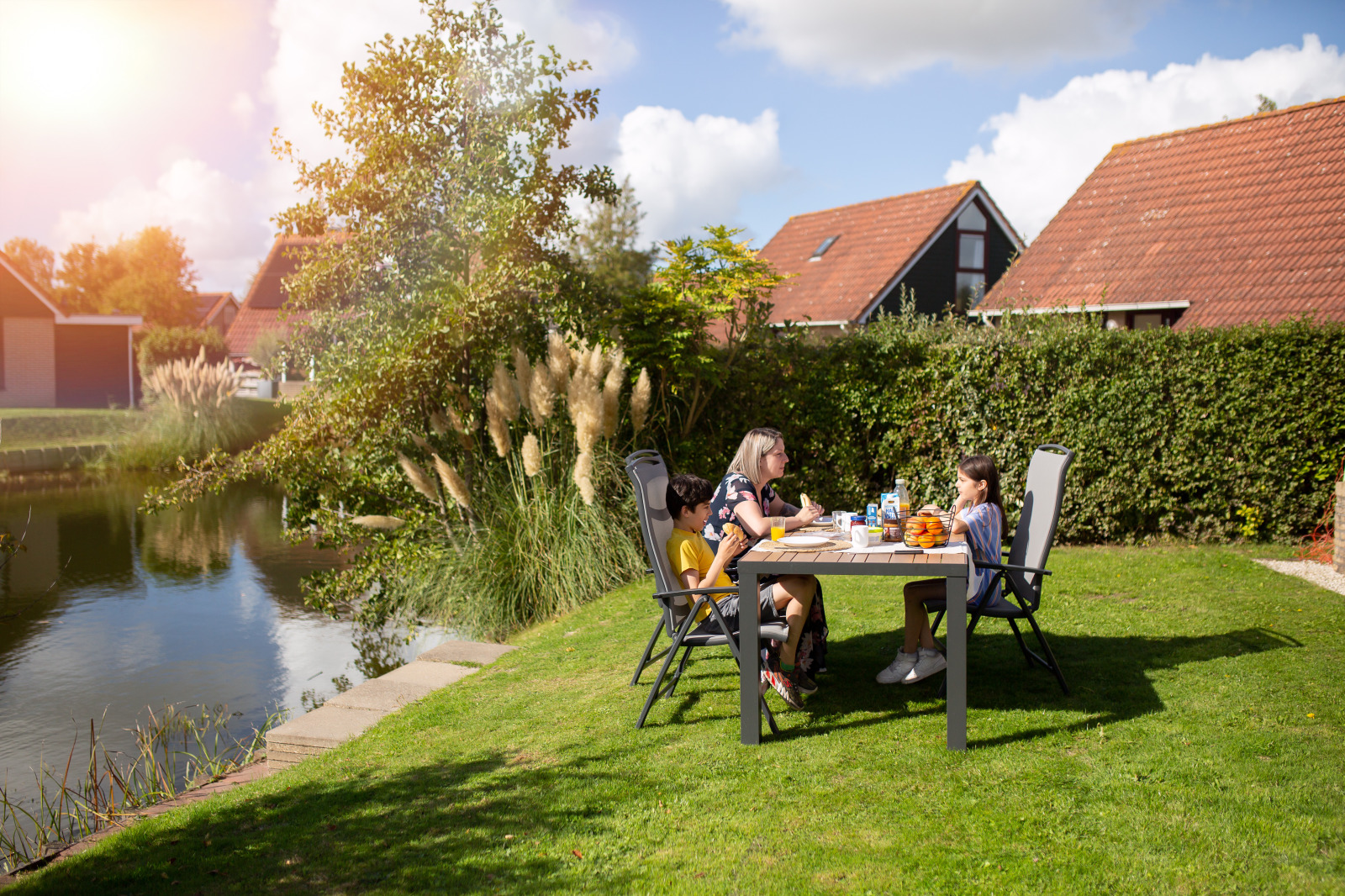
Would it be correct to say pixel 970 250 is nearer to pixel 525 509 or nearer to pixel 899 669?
pixel 525 509

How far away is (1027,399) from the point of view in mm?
8656

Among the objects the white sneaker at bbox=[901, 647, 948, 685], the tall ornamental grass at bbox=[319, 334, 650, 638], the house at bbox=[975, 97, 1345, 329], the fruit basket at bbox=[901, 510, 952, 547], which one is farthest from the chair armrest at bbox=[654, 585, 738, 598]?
the house at bbox=[975, 97, 1345, 329]

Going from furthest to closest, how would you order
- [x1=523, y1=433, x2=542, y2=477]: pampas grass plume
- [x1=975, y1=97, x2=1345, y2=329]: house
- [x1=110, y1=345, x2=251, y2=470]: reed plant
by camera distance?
1. [x1=110, y1=345, x2=251, y2=470]: reed plant
2. [x1=975, y1=97, x2=1345, y2=329]: house
3. [x1=523, y1=433, x2=542, y2=477]: pampas grass plume

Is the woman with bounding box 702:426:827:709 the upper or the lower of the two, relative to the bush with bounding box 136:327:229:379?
lower

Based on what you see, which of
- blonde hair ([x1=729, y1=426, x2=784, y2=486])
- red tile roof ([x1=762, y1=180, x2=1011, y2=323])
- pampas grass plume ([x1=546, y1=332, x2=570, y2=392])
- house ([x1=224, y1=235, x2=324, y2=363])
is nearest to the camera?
blonde hair ([x1=729, y1=426, x2=784, y2=486])

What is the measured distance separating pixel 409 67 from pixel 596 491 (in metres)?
4.51

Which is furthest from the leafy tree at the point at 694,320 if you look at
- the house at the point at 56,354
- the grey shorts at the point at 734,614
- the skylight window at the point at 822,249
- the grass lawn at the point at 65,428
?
the house at the point at 56,354

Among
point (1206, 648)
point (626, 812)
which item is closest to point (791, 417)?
point (1206, 648)

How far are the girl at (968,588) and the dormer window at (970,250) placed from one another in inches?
779

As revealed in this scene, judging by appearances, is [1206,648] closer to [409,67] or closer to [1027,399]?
[1027,399]

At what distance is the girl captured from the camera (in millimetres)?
4473

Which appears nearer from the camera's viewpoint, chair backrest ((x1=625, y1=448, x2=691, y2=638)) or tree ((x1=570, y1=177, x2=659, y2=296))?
chair backrest ((x1=625, y1=448, x2=691, y2=638))

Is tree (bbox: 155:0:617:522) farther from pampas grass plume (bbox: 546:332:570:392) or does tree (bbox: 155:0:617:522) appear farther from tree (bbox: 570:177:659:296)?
tree (bbox: 570:177:659:296)

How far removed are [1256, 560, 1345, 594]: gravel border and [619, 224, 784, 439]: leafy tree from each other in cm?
493
